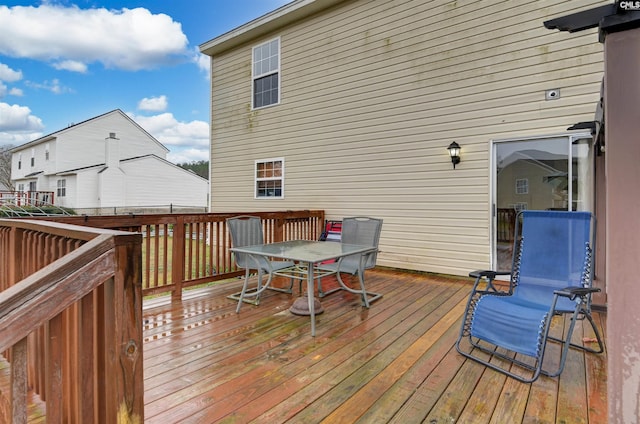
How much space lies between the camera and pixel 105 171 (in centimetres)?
1769

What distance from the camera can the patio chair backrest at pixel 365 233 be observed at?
4.24m

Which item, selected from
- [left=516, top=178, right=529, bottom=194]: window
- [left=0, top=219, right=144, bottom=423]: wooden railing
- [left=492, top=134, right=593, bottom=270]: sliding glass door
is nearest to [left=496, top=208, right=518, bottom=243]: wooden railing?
[left=492, top=134, right=593, bottom=270]: sliding glass door

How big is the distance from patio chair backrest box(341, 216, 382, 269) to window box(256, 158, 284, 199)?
3526 millimetres

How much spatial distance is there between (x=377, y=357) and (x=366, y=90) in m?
5.23

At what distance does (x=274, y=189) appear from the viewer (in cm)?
805

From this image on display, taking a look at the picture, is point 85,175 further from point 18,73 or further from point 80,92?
point 18,73

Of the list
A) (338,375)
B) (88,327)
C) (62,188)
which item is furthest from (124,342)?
(62,188)

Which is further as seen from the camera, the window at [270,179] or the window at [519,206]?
the window at [270,179]

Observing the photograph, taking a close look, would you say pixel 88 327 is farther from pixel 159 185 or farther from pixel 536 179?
pixel 159 185

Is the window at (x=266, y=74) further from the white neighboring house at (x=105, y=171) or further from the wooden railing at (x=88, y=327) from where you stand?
the white neighboring house at (x=105, y=171)

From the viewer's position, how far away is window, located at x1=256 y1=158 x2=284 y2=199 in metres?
7.89

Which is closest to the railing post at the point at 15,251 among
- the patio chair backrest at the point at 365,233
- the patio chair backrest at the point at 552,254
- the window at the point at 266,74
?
the patio chair backrest at the point at 365,233

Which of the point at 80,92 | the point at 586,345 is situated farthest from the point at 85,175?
the point at 586,345

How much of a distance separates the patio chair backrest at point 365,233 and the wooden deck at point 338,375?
765mm
